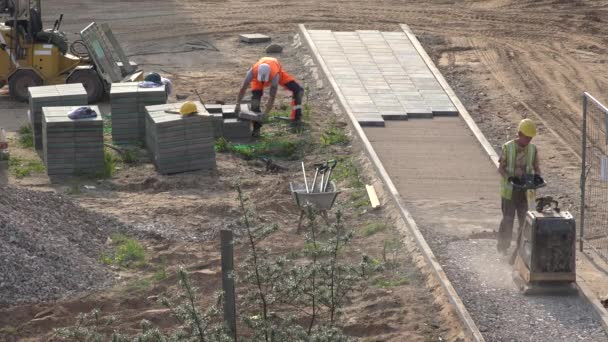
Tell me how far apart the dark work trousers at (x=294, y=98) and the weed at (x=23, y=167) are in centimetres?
366

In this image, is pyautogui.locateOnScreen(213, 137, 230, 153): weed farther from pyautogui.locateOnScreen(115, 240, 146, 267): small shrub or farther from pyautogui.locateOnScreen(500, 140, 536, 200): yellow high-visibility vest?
pyautogui.locateOnScreen(500, 140, 536, 200): yellow high-visibility vest

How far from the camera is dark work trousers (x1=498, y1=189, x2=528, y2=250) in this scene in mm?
13758

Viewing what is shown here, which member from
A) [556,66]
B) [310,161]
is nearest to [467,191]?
[310,161]

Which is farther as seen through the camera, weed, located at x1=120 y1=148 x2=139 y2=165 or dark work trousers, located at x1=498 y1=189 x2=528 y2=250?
weed, located at x1=120 y1=148 x2=139 y2=165

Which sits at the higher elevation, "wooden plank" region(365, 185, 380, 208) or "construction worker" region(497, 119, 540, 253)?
"construction worker" region(497, 119, 540, 253)

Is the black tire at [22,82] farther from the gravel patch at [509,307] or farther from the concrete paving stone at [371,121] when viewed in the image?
the gravel patch at [509,307]

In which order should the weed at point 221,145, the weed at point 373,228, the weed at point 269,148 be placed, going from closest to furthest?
1. the weed at point 373,228
2. the weed at point 269,148
3. the weed at point 221,145

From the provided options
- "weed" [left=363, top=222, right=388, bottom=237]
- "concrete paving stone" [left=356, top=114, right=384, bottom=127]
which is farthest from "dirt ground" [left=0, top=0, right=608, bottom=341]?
"concrete paving stone" [left=356, top=114, right=384, bottom=127]

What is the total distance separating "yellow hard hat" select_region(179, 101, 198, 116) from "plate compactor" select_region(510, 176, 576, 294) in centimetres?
691

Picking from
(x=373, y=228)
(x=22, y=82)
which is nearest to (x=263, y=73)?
(x=22, y=82)

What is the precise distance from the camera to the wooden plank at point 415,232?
1191 centimetres

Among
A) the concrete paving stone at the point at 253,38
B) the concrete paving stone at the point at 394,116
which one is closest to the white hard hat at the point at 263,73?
the concrete paving stone at the point at 394,116

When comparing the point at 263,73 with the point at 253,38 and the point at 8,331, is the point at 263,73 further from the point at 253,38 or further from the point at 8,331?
the point at 8,331

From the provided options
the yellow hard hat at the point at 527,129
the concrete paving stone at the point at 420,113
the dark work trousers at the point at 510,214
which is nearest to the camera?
the yellow hard hat at the point at 527,129
